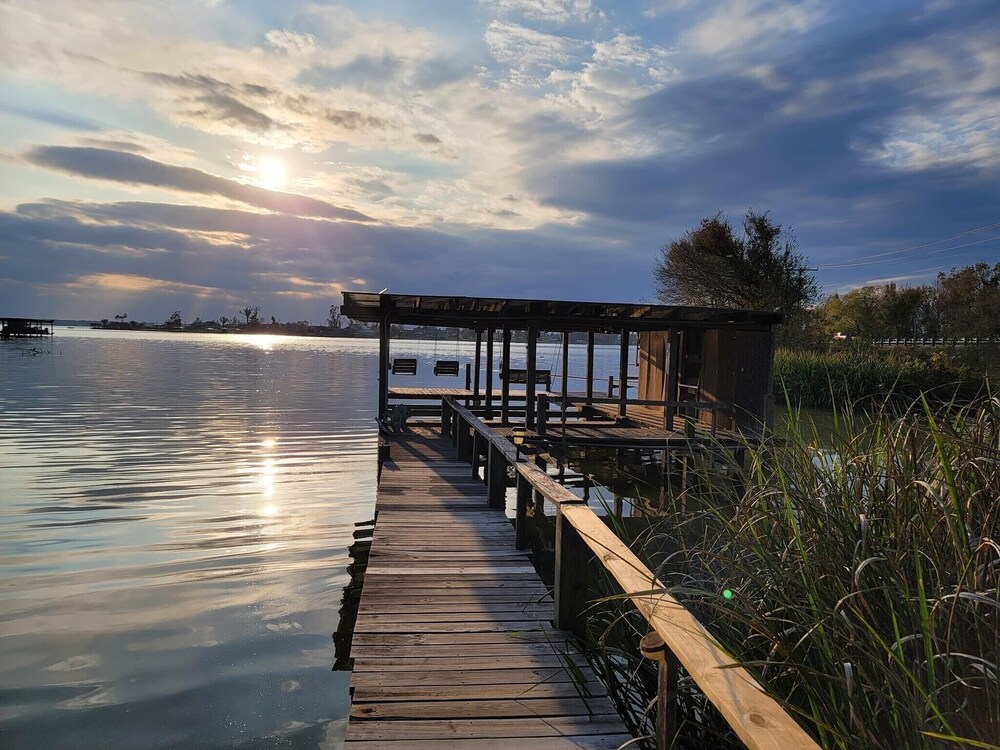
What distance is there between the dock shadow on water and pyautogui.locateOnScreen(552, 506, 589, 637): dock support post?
6.43ft

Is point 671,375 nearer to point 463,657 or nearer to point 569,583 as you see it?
point 569,583

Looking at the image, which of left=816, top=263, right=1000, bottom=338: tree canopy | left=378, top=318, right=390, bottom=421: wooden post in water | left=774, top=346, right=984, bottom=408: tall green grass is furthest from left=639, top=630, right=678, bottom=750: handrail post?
left=816, top=263, right=1000, bottom=338: tree canopy

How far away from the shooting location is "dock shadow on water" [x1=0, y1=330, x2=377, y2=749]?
16.4 feet

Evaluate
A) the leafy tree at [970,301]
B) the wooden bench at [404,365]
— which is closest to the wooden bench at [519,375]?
the wooden bench at [404,365]

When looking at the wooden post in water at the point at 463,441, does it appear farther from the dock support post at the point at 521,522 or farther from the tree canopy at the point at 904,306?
the tree canopy at the point at 904,306

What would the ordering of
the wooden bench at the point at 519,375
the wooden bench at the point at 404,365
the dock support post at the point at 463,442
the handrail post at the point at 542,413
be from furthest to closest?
the wooden bench at the point at 404,365 < the wooden bench at the point at 519,375 < the dock support post at the point at 463,442 < the handrail post at the point at 542,413

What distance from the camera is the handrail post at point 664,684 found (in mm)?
2646

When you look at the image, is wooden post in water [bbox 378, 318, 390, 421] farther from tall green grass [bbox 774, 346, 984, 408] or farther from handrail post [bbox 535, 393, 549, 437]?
tall green grass [bbox 774, 346, 984, 408]

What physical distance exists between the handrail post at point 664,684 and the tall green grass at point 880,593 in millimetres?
253

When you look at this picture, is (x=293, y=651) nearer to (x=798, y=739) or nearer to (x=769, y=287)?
(x=798, y=739)

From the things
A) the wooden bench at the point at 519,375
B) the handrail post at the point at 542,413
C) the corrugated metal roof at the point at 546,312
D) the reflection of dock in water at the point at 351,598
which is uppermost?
the corrugated metal roof at the point at 546,312

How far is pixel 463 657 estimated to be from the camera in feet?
13.3

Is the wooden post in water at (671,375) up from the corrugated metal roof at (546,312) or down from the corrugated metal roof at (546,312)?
down

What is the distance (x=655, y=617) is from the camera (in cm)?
265
